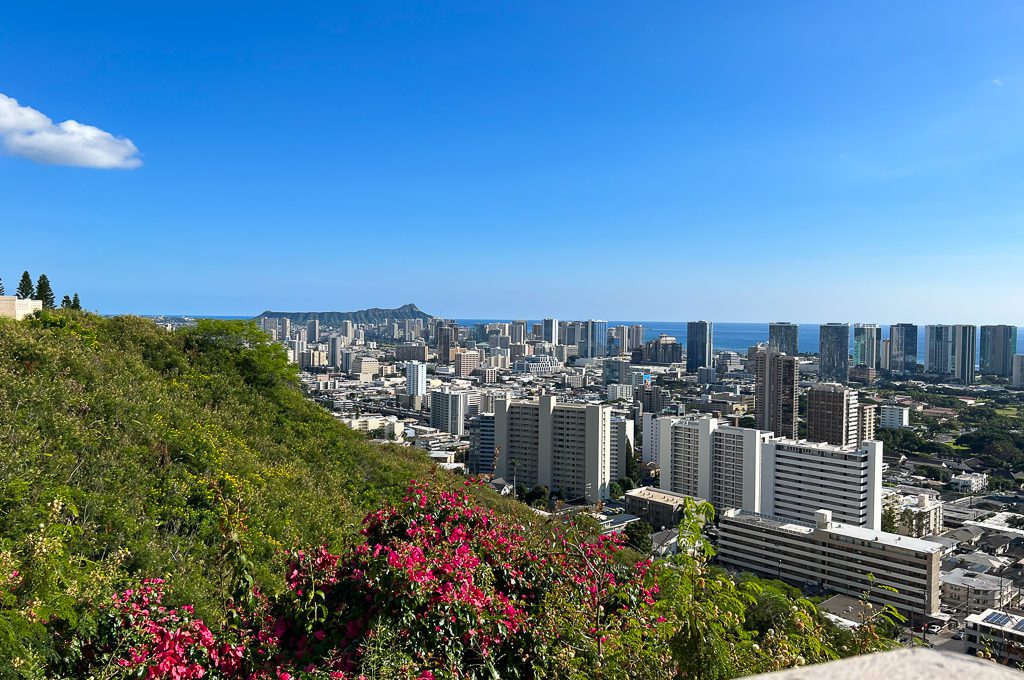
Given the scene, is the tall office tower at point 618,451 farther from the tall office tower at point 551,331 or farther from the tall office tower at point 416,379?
the tall office tower at point 551,331

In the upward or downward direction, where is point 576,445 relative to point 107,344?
downward

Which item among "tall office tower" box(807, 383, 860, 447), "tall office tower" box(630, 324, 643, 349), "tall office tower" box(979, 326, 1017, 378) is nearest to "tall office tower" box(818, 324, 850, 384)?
"tall office tower" box(979, 326, 1017, 378)

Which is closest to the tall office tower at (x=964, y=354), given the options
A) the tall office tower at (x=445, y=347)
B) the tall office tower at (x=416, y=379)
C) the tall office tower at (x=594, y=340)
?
the tall office tower at (x=594, y=340)

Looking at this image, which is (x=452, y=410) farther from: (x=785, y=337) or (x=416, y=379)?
(x=785, y=337)

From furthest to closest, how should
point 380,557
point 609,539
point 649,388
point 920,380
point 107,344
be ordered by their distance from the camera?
point 920,380 → point 649,388 → point 107,344 → point 609,539 → point 380,557

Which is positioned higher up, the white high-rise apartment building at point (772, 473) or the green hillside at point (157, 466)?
the green hillside at point (157, 466)

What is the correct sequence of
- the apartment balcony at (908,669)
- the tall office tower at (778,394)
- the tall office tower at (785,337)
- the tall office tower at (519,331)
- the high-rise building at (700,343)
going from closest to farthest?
the apartment balcony at (908,669) → the tall office tower at (778,394) → the tall office tower at (785,337) → the high-rise building at (700,343) → the tall office tower at (519,331)

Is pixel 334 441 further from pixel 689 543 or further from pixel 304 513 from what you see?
pixel 689 543

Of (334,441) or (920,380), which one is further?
(920,380)

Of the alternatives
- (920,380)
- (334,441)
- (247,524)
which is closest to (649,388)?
(920,380)
